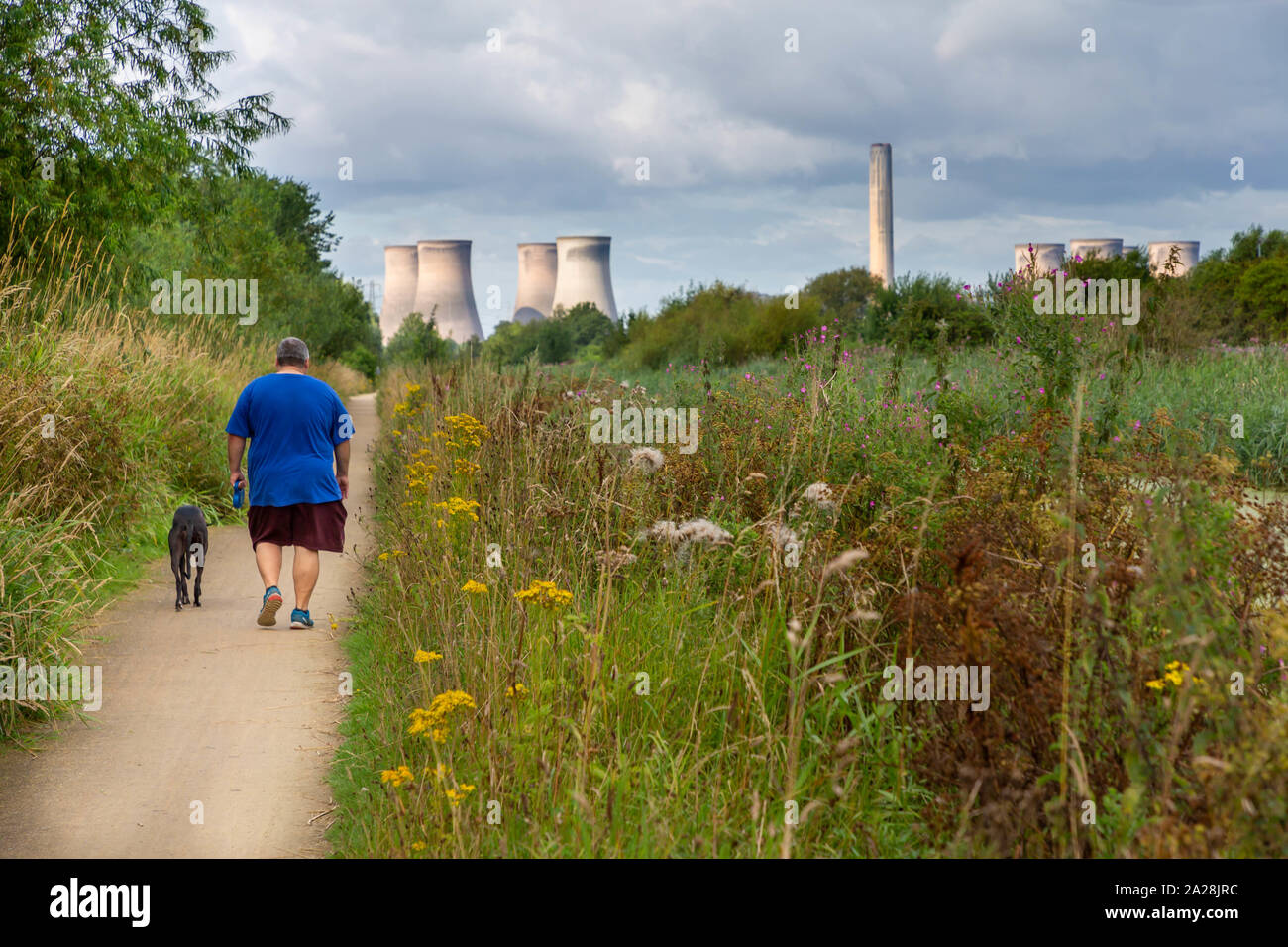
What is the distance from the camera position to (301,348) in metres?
6.19

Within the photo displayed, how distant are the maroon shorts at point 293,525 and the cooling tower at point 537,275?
50.5 metres

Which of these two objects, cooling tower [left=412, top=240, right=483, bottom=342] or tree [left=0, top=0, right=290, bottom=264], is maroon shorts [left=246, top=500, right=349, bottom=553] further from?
cooling tower [left=412, top=240, right=483, bottom=342]

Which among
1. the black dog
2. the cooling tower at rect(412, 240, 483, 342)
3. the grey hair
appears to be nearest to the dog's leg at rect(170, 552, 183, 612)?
the black dog

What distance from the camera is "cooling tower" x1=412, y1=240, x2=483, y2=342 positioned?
51.0 metres

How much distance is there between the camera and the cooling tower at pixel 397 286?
5756 centimetres

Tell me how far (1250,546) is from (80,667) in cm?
456

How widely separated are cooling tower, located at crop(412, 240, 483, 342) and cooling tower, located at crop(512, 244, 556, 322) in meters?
4.86

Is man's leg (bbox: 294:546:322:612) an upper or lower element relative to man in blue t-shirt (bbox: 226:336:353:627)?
lower

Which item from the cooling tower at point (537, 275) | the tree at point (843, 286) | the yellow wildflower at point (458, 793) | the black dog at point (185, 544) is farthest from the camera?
the cooling tower at point (537, 275)

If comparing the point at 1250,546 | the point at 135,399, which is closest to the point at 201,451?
the point at 135,399

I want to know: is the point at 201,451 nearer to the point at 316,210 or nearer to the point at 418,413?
the point at 418,413

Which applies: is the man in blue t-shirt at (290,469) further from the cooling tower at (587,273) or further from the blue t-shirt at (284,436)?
the cooling tower at (587,273)

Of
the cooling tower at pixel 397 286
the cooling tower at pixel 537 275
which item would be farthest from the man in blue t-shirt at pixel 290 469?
the cooling tower at pixel 397 286

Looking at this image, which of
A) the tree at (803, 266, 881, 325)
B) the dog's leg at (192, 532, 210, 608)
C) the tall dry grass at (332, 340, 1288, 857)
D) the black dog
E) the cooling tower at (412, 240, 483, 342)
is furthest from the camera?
the cooling tower at (412, 240, 483, 342)
